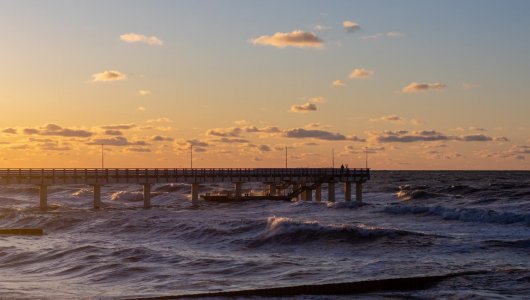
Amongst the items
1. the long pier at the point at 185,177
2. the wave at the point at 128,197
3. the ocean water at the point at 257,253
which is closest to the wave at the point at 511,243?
the ocean water at the point at 257,253

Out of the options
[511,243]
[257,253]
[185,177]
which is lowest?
[257,253]

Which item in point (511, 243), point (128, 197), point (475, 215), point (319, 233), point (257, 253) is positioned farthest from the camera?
point (128, 197)

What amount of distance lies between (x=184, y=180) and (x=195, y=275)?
52703 millimetres

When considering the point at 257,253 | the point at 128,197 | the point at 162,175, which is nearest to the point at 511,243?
the point at 257,253

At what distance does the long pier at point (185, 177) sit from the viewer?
254 feet

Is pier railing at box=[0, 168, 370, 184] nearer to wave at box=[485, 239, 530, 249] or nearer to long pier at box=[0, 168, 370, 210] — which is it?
long pier at box=[0, 168, 370, 210]

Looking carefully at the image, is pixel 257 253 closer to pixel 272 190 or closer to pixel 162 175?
pixel 162 175

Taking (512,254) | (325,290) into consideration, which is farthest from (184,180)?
(325,290)

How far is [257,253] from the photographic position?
→ 41.6m

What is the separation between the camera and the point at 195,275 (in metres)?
33.0

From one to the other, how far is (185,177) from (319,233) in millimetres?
40211

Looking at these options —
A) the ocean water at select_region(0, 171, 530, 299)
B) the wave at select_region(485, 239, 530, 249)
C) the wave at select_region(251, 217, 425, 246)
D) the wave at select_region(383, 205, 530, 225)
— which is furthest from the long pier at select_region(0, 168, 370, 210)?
the wave at select_region(485, 239, 530, 249)

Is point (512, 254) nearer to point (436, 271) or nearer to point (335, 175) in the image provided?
point (436, 271)

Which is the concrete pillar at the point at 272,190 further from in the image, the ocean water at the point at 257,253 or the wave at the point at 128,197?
the wave at the point at 128,197
